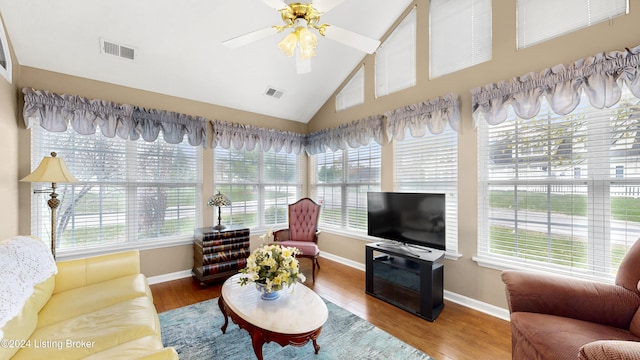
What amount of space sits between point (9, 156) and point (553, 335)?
4.37 metres

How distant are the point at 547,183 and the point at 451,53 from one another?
1.67 m

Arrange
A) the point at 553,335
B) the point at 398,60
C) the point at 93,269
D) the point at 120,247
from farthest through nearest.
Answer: the point at 398,60, the point at 120,247, the point at 93,269, the point at 553,335

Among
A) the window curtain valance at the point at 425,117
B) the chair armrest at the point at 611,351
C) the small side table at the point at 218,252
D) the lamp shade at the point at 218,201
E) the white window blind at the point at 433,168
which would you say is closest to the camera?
the chair armrest at the point at 611,351

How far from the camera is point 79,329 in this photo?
1.54 metres

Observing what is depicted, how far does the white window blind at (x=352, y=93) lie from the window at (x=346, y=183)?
737mm

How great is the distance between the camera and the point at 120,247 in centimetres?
311

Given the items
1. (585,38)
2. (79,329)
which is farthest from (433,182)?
(79,329)

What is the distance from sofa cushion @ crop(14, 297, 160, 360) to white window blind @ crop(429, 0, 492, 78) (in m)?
3.57

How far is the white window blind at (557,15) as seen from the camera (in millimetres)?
1995

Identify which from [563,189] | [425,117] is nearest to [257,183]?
[425,117]

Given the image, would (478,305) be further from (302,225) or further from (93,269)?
(93,269)

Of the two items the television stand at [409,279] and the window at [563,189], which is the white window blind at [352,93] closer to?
the window at [563,189]

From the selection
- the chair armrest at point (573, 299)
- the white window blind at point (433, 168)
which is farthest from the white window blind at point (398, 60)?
the chair armrest at point (573, 299)

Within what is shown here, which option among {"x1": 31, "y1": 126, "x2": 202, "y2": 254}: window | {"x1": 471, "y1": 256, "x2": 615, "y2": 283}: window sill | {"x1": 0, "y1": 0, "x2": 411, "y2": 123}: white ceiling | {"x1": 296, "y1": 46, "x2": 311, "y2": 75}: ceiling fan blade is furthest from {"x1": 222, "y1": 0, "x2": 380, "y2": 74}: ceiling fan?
{"x1": 471, "y1": 256, "x2": 615, "y2": 283}: window sill
